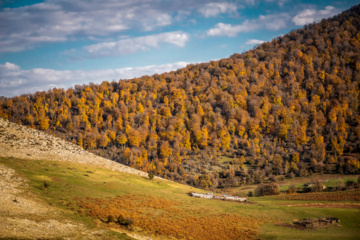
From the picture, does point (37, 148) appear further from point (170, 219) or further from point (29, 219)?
point (170, 219)

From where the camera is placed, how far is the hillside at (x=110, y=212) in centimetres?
2669

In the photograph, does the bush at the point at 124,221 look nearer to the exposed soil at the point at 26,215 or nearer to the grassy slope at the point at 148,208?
the grassy slope at the point at 148,208

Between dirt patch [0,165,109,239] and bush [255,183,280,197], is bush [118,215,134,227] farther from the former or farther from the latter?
bush [255,183,280,197]

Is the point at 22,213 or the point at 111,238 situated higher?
the point at 22,213

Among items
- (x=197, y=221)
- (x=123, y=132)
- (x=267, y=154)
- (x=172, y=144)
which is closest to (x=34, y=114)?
(x=123, y=132)

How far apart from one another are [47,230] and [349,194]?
7562cm

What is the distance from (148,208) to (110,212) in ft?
28.2

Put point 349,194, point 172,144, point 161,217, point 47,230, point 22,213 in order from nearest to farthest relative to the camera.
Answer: point 47,230 → point 22,213 → point 161,217 → point 349,194 → point 172,144

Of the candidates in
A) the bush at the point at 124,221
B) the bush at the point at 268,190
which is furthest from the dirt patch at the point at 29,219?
the bush at the point at 268,190

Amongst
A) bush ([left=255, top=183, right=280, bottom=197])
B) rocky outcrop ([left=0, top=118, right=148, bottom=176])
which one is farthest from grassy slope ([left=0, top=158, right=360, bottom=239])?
bush ([left=255, top=183, right=280, bottom=197])

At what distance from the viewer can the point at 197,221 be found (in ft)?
125

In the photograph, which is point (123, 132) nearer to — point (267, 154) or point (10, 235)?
point (267, 154)

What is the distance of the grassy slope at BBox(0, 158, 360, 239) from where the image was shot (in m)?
34.7

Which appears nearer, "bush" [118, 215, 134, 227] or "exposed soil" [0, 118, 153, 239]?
"exposed soil" [0, 118, 153, 239]
